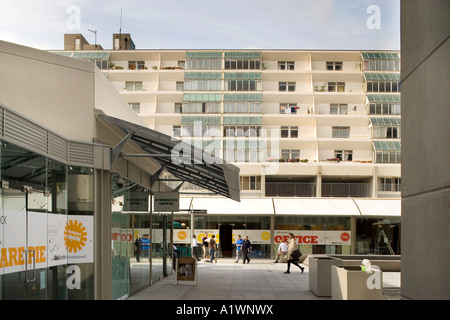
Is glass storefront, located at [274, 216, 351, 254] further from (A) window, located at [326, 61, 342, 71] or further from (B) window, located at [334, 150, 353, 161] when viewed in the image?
(A) window, located at [326, 61, 342, 71]

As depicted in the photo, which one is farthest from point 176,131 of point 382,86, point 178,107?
point 382,86

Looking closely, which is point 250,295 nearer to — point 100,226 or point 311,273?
point 311,273

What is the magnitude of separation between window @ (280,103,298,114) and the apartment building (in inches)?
3.7

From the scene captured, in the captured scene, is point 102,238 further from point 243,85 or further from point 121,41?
point 121,41

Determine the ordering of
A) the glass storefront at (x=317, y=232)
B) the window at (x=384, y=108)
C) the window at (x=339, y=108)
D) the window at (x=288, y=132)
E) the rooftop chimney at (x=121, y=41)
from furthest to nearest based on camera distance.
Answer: the rooftop chimney at (x=121, y=41) → the window at (x=339, y=108) → the window at (x=288, y=132) → the window at (x=384, y=108) → the glass storefront at (x=317, y=232)

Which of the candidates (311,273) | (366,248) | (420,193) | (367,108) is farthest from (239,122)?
(420,193)

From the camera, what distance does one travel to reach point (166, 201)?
21.2 meters

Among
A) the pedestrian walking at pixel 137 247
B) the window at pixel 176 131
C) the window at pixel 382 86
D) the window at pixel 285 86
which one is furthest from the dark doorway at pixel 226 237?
the pedestrian walking at pixel 137 247

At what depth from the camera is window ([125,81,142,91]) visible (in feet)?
183

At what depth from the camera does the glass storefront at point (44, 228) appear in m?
8.25

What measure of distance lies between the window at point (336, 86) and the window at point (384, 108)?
3504mm

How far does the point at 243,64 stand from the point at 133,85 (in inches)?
398

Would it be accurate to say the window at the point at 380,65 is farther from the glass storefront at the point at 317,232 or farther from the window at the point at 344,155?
the glass storefront at the point at 317,232

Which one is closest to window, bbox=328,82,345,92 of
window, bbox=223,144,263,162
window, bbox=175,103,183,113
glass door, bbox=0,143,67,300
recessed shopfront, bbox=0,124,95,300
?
window, bbox=223,144,263,162
